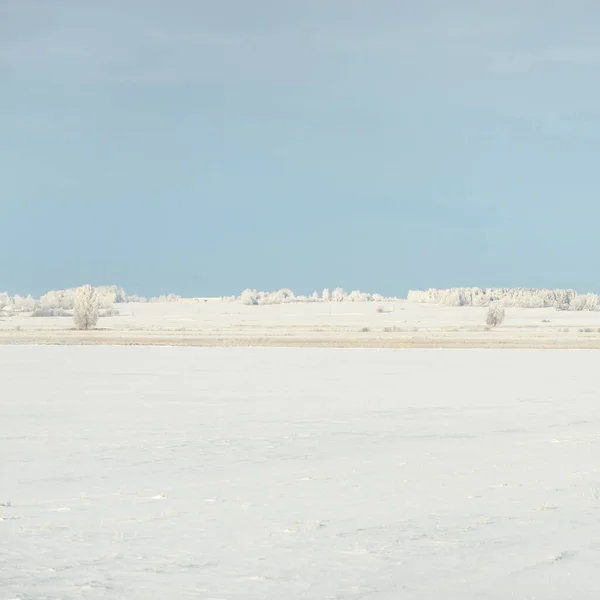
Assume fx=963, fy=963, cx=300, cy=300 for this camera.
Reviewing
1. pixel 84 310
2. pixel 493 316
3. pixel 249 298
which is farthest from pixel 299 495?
pixel 249 298

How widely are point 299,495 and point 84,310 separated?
6300 centimetres

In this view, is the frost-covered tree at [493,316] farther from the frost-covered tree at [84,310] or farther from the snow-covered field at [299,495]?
the snow-covered field at [299,495]

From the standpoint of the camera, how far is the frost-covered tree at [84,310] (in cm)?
7069

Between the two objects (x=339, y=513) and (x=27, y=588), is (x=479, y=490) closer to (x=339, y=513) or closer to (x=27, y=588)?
(x=339, y=513)

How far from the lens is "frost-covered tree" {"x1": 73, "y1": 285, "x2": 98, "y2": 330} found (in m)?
70.7

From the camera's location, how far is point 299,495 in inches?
377

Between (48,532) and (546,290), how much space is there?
567ft

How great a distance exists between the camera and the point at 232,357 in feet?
114

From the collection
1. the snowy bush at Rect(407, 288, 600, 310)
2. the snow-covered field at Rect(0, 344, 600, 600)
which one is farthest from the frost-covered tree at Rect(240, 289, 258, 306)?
the snow-covered field at Rect(0, 344, 600, 600)

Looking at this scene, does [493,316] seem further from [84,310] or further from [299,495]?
[299,495]

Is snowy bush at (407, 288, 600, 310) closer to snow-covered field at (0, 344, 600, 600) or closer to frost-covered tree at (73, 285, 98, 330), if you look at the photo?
frost-covered tree at (73, 285, 98, 330)

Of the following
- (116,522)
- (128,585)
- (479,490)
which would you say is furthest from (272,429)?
(128,585)

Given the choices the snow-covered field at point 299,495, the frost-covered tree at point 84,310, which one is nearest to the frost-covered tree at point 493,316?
the frost-covered tree at point 84,310

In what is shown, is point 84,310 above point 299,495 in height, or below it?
above
